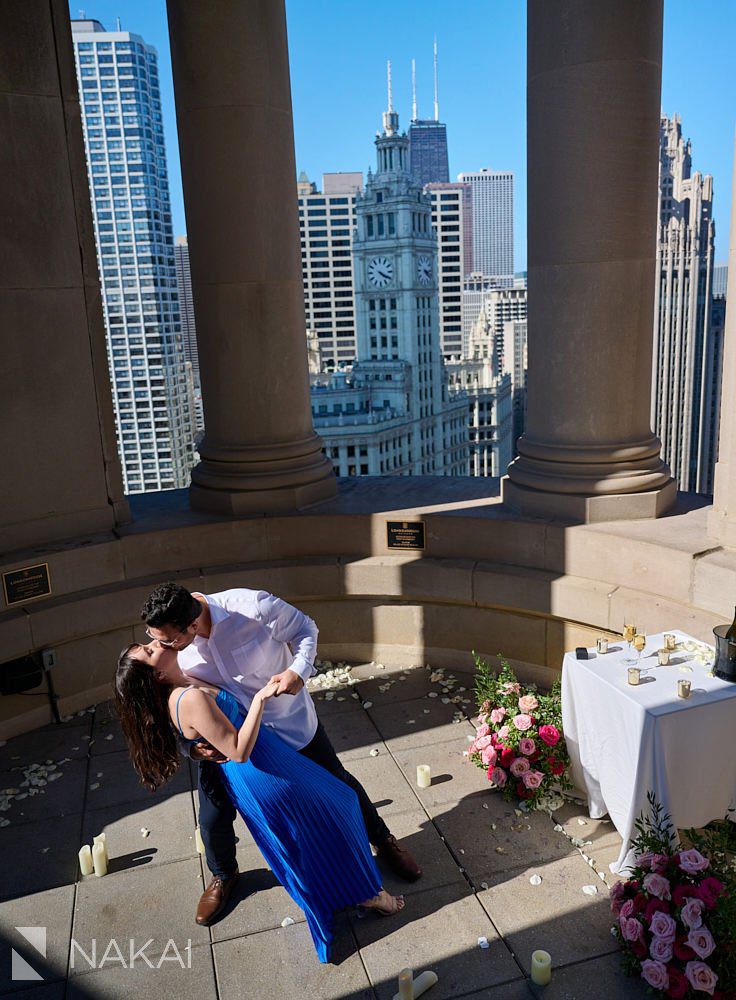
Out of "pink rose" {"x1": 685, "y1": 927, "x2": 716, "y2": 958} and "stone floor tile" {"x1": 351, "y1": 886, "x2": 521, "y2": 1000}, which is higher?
"pink rose" {"x1": 685, "y1": 927, "x2": 716, "y2": 958}

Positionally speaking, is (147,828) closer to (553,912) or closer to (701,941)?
(553,912)

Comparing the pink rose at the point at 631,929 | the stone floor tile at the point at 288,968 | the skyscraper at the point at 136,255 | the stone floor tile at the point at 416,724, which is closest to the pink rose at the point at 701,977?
the pink rose at the point at 631,929

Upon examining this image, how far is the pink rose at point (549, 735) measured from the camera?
23.1ft

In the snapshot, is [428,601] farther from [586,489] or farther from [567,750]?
[567,750]

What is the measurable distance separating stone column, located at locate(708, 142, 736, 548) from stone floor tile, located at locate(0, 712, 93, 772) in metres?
6.67

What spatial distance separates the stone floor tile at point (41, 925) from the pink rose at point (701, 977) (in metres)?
3.90

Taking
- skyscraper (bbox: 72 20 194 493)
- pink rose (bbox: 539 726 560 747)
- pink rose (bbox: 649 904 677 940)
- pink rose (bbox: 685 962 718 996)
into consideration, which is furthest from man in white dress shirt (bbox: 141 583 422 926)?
skyscraper (bbox: 72 20 194 493)

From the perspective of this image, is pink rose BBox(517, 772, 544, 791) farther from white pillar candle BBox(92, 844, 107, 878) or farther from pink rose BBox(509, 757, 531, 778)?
white pillar candle BBox(92, 844, 107, 878)

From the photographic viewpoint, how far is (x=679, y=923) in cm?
505

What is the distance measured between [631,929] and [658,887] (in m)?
0.31

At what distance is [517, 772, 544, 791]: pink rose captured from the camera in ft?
22.8

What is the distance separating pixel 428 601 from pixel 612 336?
142 inches

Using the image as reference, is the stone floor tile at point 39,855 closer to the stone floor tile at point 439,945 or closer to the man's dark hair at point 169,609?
the stone floor tile at point 439,945

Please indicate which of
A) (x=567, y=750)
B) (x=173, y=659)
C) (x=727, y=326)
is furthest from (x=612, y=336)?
(x=173, y=659)
